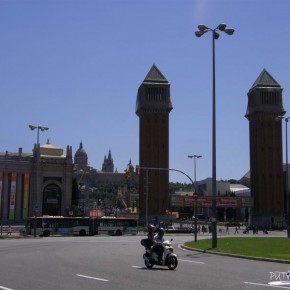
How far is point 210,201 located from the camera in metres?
114

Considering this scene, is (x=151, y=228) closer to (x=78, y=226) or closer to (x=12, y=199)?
(x=78, y=226)

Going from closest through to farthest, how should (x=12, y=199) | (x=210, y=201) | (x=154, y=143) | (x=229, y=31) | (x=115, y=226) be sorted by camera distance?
1. (x=229, y=31)
2. (x=115, y=226)
3. (x=12, y=199)
4. (x=210, y=201)
5. (x=154, y=143)

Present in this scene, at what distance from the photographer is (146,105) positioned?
116 metres

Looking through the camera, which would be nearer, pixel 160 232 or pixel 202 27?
pixel 160 232

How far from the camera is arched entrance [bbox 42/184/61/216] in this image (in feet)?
344

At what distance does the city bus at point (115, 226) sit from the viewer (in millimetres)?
69062

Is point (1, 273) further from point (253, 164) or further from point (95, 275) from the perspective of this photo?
point (253, 164)

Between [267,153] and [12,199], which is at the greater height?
[267,153]

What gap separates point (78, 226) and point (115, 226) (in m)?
5.99

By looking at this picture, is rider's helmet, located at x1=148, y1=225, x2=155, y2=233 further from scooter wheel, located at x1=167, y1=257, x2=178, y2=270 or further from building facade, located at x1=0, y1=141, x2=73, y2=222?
building facade, located at x1=0, y1=141, x2=73, y2=222

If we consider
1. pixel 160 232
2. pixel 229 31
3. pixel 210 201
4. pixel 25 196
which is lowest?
pixel 160 232

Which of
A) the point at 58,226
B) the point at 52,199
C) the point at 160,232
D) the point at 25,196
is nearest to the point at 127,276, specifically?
the point at 160,232

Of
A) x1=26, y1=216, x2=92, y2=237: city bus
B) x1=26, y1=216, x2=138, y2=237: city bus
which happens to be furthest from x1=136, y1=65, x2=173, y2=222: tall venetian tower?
x1=26, y1=216, x2=92, y2=237: city bus

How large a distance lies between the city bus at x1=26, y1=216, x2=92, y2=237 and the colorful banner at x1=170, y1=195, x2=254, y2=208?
47902 millimetres
